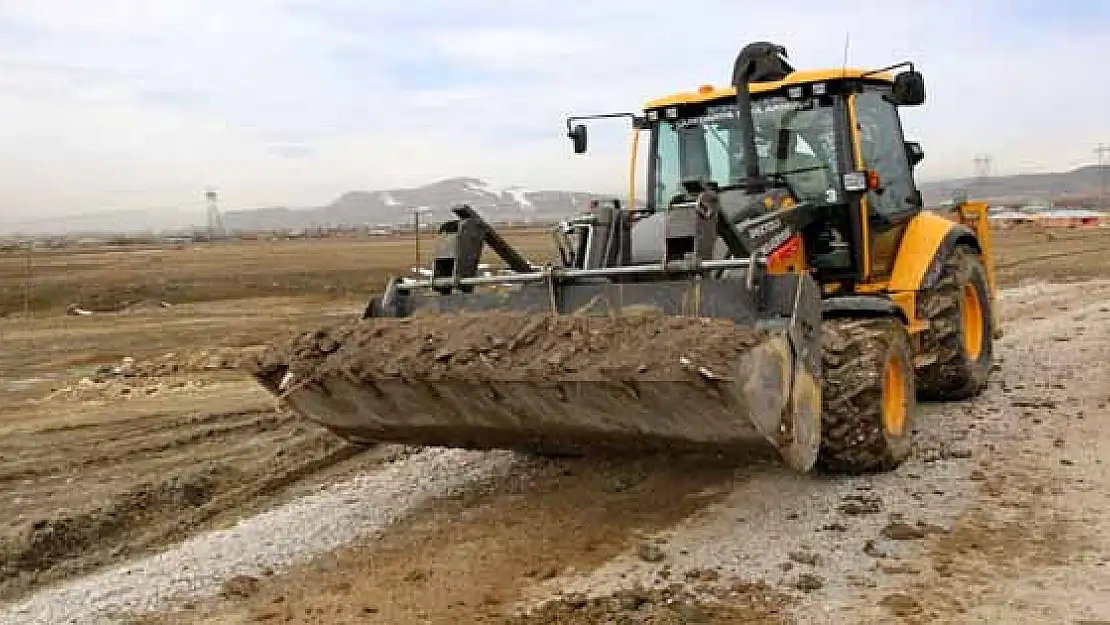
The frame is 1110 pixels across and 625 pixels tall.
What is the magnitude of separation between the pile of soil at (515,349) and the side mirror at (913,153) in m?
4.35

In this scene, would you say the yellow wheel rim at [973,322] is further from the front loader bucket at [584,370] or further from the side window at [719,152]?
the front loader bucket at [584,370]

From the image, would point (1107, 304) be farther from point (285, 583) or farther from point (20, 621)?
point (20, 621)

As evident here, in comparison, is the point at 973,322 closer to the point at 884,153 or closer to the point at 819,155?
the point at 884,153

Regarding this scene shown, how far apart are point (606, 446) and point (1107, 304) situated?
1225 cm

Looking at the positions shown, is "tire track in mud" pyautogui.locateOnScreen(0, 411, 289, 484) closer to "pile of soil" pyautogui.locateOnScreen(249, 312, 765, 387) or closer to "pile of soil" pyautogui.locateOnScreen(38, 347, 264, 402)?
"pile of soil" pyautogui.locateOnScreen(38, 347, 264, 402)

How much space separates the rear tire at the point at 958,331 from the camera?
7.73m

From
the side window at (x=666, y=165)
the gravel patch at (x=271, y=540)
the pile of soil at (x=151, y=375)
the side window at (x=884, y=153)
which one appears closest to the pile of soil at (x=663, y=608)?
the gravel patch at (x=271, y=540)

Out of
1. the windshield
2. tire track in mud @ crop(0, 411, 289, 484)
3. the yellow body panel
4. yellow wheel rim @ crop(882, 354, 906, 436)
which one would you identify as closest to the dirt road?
yellow wheel rim @ crop(882, 354, 906, 436)

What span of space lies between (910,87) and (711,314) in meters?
2.42

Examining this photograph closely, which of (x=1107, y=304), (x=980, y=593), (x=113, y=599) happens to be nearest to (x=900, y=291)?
(x=980, y=593)

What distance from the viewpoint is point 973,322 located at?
880cm

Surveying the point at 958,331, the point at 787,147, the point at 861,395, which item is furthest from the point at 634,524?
the point at 958,331

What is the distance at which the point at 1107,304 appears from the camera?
15023 mm

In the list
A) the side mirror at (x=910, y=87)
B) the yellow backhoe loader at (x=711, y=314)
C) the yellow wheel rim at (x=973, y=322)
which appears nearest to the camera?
the yellow backhoe loader at (x=711, y=314)
